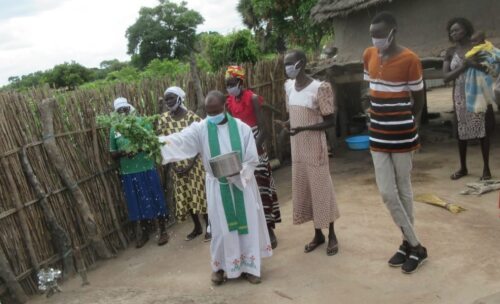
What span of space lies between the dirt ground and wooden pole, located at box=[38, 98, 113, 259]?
359mm

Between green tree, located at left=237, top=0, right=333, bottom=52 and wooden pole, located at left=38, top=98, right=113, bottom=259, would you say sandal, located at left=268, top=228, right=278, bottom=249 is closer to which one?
wooden pole, located at left=38, top=98, right=113, bottom=259

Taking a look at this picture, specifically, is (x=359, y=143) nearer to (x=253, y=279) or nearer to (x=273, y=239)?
(x=273, y=239)

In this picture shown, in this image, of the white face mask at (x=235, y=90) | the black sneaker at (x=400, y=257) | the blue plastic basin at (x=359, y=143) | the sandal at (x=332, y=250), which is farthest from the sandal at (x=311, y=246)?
the blue plastic basin at (x=359, y=143)

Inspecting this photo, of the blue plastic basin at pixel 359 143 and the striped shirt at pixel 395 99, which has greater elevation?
the striped shirt at pixel 395 99

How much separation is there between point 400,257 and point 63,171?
3.30 meters

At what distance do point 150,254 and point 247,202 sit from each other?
1.96 metres

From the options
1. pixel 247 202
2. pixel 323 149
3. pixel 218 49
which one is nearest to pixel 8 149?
pixel 247 202

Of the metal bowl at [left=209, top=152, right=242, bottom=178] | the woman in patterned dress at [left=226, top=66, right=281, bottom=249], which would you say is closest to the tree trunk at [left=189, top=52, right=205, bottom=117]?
the woman in patterned dress at [left=226, top=66, right=281, bottom=249]

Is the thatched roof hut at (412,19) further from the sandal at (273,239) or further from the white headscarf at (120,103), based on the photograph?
the white headscarf at (120,103)

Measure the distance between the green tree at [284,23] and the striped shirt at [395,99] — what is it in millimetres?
9705

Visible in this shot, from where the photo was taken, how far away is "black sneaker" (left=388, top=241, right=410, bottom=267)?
3748 mm

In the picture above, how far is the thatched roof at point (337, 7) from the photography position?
25.6ft

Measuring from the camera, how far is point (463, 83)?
17.8ft

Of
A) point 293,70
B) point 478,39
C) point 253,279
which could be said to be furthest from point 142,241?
point 478,39
